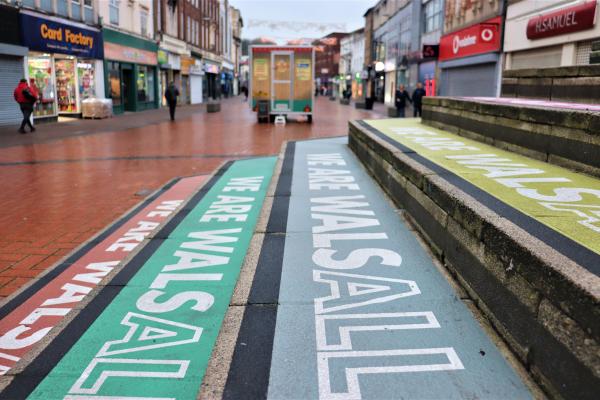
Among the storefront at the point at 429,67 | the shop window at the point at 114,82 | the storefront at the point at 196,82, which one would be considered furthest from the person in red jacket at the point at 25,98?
the storefront at the point at 196,82

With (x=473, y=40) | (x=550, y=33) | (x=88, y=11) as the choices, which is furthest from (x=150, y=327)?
(x=88, y=11)

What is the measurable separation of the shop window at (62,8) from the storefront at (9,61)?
11.6ft

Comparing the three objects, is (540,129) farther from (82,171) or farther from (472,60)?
(472,60)

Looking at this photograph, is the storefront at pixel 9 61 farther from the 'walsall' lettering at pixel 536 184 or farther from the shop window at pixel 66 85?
the 'walsall' lettering at pixel 536 184

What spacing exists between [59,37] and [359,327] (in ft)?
78.2

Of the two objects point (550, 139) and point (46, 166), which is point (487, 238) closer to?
point (550, 139)

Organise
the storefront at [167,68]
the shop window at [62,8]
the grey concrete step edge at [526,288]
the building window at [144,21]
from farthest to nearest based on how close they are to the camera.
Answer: the storefront at [167,68] → the building window at [144,21] → the shop window at [62,8] → the grey concrete step edge at [526,288]

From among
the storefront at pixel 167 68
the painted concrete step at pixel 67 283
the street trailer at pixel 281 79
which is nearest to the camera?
the painted concrete step at pixel 67 283

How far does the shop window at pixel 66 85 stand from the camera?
2505 cm

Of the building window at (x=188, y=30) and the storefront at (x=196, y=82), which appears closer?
the building window at (x=188, y=30)

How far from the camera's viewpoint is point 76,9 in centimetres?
2519

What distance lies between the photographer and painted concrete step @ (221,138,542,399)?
268 centimetres

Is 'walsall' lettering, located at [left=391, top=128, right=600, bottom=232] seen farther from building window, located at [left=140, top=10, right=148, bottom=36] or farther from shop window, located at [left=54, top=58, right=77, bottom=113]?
building window, located at [left=140, top=10, right=148, bottom=36]

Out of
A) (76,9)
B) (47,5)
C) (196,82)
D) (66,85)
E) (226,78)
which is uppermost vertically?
(76,9)
